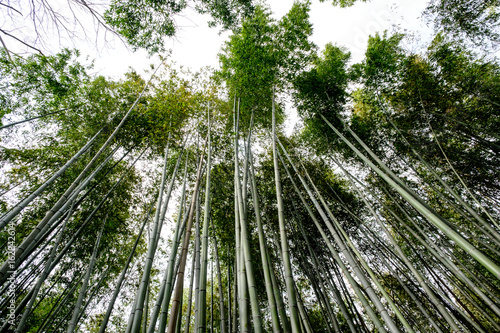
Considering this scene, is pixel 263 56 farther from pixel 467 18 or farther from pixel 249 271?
pixel 467 18

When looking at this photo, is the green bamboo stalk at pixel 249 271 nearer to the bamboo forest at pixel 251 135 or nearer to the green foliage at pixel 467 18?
the bamboo forest at pixel 251 135

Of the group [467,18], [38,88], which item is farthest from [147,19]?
[467,18]

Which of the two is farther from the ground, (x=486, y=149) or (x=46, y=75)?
(x=46, y=75)

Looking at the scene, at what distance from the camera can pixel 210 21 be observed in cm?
388

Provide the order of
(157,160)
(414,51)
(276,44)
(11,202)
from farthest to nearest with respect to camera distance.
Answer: (157,160), (414,51), (276,44), (11,202)

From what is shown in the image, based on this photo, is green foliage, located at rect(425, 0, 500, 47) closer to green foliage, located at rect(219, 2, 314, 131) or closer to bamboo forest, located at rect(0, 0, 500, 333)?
bamboo forest, located at rect(0, 0, 500, 333)

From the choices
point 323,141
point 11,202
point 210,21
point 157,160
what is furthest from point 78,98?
point 323,141

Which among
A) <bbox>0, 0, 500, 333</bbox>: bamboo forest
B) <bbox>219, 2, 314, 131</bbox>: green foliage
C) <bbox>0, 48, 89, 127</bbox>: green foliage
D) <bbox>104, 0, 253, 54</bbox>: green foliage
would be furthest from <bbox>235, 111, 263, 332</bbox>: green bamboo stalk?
<bbox>0, 48, 89, 127</bbox>: green foliage

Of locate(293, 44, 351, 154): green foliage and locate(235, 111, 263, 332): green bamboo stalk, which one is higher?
locate(293, 44, 351, 154): green foliage

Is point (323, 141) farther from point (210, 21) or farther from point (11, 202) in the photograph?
point (11, 202)

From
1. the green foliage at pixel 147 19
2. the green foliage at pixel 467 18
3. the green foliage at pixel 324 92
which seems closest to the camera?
the green foliage at pixel 147 19

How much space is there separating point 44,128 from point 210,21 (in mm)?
3911

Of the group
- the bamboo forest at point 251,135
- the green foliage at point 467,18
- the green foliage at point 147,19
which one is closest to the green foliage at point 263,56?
the bamboo forest at point 251,135

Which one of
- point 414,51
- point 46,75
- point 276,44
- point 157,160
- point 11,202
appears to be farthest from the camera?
point 157,160
